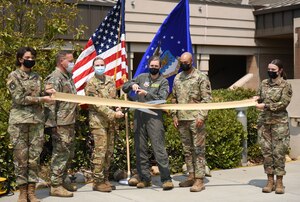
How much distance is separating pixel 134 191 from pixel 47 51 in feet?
9.88

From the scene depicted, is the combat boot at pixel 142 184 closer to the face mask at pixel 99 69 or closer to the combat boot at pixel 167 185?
the combat boot at pixel 167 185

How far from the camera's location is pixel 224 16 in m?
22.0

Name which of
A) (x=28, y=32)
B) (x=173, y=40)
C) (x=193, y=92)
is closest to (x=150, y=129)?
(x=193, y=92)

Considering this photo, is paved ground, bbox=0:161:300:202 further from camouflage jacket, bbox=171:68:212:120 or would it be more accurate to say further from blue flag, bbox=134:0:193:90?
blue flag, bbox=134:0:193:90

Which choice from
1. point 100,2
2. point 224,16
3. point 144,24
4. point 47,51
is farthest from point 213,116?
point 224,16

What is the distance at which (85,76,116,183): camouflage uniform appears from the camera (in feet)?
26.7

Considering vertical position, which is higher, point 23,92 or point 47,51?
point 47,51

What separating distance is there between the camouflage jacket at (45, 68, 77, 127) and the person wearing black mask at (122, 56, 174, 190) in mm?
989

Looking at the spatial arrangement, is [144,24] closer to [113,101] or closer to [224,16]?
[224,16]

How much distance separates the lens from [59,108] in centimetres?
782

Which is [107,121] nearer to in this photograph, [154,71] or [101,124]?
[101,124]

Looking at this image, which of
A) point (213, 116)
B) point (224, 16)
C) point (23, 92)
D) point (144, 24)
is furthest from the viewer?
point (224, 16)

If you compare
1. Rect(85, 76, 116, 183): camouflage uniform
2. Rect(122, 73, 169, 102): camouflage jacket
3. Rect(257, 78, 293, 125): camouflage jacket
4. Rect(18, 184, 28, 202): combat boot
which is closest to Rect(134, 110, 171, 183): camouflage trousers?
Rect(122, 73, 169, 102): camouflage jacket

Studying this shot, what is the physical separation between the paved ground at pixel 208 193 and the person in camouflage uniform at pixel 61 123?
0.28 metres
